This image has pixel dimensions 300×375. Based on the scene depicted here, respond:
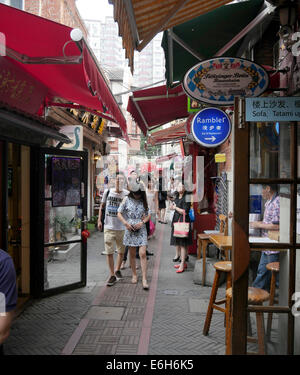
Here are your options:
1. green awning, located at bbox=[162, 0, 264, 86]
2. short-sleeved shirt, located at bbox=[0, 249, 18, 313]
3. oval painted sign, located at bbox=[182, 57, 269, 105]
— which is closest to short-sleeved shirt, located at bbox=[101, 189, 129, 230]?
green awning, located at bbox=[162, 0, 264, 86]

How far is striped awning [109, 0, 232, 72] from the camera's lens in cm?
277

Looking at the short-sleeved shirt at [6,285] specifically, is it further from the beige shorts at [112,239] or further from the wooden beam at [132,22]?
the beige shorts at [112,239]

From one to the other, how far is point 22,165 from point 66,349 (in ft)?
9.91

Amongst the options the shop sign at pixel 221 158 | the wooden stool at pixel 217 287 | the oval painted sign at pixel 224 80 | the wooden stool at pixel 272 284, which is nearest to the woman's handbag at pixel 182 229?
the shop sign at pixel 221 158

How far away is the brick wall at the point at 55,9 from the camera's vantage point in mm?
8617

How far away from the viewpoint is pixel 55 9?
937cm

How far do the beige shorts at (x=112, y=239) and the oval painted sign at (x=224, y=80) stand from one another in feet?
11.4

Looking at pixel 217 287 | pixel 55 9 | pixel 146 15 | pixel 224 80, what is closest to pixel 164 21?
pixel 146 15

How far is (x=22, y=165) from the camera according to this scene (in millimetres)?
5523

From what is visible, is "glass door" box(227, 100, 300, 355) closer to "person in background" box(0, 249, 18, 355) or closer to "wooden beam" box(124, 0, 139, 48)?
"wooden beam" box(124, 0, 139, 48)

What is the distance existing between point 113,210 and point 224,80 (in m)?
3.66

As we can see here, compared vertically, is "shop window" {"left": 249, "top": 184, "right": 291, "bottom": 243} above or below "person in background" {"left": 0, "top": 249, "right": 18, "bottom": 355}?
above

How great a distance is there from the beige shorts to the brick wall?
6.21 m

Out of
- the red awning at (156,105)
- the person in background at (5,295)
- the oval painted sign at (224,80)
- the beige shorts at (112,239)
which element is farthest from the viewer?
the red awning at (156,105)
